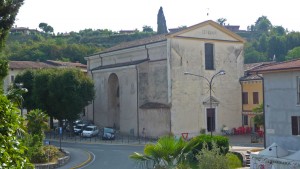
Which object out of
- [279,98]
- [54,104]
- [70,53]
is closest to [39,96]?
[54,104]

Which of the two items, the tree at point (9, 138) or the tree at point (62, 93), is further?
the tree at point (62, 93)

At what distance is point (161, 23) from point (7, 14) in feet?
300

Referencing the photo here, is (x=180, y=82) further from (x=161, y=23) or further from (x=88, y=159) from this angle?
(x=161, y=23)

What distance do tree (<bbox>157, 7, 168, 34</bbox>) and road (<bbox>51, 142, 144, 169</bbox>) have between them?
207ft

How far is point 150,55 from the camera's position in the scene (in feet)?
166

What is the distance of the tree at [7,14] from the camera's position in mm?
16156

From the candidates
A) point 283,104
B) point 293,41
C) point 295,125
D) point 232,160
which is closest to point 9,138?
point 232,160

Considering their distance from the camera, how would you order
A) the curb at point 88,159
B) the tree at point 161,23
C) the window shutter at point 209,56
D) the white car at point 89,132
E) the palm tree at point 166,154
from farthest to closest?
the tree at point 161,23, the window shutter at point 209,56, the white car at point 89,132, the curb at point 88,159, the palm tree at point 166,154

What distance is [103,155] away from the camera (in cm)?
3716

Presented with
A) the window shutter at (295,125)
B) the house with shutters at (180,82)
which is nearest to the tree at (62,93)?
the house with shutters at (180,82)

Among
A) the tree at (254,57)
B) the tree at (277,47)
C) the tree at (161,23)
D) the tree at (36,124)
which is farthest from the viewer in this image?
the tree at (277,47)

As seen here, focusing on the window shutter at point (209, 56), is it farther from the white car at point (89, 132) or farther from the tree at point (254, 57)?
the tree at point (254, 57)

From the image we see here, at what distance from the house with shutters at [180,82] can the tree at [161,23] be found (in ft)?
163

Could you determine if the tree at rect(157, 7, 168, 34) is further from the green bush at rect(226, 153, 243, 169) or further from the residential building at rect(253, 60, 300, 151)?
the green bush at rect(226, 153, 243, 169)
